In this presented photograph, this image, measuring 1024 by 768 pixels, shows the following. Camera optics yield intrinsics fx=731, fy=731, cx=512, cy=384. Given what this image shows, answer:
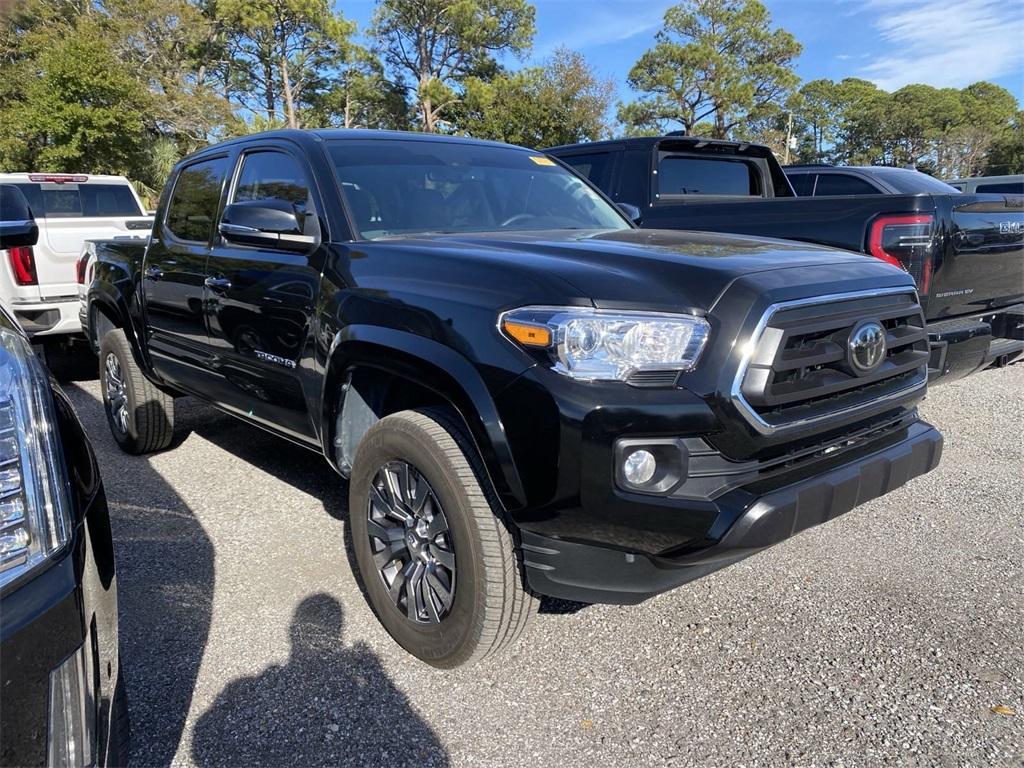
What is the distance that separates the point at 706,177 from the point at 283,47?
33.8 m

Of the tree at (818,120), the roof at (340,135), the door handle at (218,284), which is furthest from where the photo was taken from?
the tree at (818,120)

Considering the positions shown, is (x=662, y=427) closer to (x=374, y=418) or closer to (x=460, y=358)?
(x=460, y=358)

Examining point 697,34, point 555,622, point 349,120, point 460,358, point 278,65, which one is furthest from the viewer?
point 697,34

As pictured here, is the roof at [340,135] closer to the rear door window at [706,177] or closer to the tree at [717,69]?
the rear door window at [706,177]

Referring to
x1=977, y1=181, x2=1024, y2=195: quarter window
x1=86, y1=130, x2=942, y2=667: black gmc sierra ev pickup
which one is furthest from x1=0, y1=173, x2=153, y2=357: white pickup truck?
x1=977, y1=181, x2=1024, y2=195: quarter window

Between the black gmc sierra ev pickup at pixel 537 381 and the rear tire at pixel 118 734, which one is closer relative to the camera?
the rear tire at pixel 118 734

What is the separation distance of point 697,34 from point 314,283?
47123 mm

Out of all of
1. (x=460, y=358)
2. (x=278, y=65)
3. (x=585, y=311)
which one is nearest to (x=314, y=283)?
(x=460, y=358)

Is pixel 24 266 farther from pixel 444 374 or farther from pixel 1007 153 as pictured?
pixel 1007 153

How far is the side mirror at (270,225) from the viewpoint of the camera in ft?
9.38

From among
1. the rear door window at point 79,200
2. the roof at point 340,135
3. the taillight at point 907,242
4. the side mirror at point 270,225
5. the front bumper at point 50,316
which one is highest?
the roof at point 340,135

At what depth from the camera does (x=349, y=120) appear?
38.0 meters

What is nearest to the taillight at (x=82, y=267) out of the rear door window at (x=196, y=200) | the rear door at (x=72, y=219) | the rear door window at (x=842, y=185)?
the rear door at (x=72, y=219)

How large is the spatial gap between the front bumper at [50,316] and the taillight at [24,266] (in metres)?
0.20
